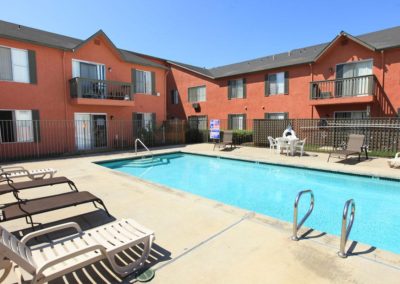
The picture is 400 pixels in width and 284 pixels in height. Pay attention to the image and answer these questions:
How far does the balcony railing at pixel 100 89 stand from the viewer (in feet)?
44.9

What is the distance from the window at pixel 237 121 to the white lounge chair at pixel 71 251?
1794 centimetres

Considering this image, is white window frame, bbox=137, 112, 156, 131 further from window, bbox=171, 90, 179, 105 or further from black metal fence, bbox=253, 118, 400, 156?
black metal fence, bbox=253, 118, 400, 156

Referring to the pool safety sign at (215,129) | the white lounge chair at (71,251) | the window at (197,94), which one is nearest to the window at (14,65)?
the pool safety sign at (215,129)

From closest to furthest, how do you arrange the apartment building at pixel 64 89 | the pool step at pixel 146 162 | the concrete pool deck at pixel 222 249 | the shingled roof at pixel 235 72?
the concrete pool deck at pixel 222 249
the pool step at pixel 146 162
the apartment building at pixel 64 89
the shingled roof at pixel 235 72

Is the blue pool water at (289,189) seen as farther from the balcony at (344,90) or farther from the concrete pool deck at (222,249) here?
the balcony at (344,90)

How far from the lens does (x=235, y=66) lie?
23781mm

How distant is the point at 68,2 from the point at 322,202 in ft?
43.2

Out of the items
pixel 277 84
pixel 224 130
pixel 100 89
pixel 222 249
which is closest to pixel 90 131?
pixel 100 89

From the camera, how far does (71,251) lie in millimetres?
2631

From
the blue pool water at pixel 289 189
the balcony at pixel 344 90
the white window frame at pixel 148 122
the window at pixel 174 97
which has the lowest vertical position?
the blue pool water at pixel 289 189

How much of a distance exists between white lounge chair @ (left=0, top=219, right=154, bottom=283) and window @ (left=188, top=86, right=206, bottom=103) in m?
20.5

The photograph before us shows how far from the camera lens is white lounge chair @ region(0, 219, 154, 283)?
2.23 m

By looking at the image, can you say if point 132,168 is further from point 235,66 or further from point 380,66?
point 235,66

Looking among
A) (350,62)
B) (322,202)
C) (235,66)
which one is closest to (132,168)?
(322,202)
